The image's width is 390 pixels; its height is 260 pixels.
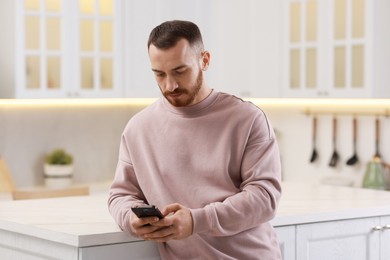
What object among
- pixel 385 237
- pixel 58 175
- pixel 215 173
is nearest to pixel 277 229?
pixel 215 173

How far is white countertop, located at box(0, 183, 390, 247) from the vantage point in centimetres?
277

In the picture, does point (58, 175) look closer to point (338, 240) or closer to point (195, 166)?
point (338, 240)

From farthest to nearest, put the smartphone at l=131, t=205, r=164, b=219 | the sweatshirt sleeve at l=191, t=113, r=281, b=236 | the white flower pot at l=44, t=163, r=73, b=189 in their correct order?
the white flower pot at l=44, t=163, r=73, b=189
the sweatshirt sleeve at l=191, t=113, r=281, b=236
the smartphone at l=131, t=205, r=164, b=219

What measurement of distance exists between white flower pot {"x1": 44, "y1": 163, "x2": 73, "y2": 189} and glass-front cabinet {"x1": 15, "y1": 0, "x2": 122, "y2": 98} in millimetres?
541

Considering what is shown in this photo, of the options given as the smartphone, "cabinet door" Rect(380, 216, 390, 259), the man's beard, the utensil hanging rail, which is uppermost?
the man's beard

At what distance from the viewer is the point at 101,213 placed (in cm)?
323

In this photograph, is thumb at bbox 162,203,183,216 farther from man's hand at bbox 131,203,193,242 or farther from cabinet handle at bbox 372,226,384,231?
cabinet handle at bbox 372,226,384,231

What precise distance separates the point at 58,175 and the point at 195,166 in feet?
10.2

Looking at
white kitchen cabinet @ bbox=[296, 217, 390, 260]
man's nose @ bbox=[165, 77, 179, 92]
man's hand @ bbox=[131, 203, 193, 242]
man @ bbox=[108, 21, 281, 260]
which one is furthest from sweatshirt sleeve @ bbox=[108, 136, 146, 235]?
white kitchen cabinet @ bbox=[296, 217, 390, 260]

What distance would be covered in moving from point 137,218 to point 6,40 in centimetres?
294

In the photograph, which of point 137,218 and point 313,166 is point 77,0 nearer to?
point 313,166

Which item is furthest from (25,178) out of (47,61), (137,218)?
(137,218)

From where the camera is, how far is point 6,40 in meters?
5.30

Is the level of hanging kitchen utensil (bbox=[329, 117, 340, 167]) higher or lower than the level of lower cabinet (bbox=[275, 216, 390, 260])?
higher
